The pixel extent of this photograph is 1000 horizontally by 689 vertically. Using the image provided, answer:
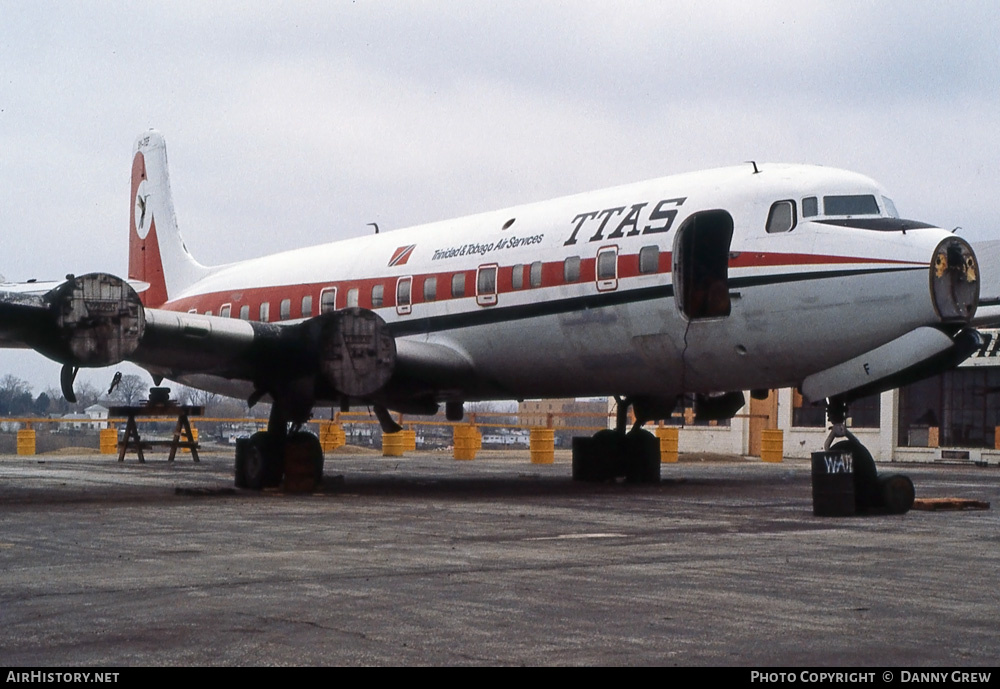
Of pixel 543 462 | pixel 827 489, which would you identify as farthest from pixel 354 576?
pixel 543 462

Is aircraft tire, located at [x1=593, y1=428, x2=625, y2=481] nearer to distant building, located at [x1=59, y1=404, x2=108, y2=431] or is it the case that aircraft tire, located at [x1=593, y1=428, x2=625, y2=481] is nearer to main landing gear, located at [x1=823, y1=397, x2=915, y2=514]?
main landing gear, located at [x1=823, y1=397, x2=915, y2=514]

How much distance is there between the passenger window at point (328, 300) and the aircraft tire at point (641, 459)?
5.61 m

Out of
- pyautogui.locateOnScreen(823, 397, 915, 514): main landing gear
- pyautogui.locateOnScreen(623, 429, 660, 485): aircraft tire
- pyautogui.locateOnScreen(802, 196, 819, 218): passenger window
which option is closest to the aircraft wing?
pyautogui.locateOnScreen(623, 429, 660, 485): aircraft tire

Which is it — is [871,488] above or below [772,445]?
below

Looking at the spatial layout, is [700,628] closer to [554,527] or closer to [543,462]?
[554,527]

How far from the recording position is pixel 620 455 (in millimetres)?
20750

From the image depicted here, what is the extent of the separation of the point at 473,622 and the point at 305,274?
16.7 meters

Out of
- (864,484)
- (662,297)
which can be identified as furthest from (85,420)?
(864,484)

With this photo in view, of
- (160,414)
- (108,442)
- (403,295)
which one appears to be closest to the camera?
(403,295)

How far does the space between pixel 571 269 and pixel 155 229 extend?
48.0 feet

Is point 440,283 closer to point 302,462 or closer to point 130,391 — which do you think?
point 302,462

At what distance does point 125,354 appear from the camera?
15617mm

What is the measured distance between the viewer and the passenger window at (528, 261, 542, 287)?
58.2ft

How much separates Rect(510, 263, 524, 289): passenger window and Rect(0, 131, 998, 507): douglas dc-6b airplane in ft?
0.08
